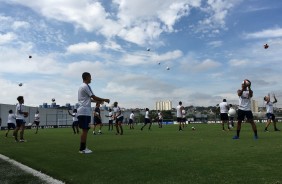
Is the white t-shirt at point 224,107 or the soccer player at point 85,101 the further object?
the white t-shirt at point 224,107

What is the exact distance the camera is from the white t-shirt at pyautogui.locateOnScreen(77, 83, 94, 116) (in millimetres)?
9906

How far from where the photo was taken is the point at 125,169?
6.36 m

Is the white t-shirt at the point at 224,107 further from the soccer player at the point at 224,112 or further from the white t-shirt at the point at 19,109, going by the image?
the white t-shirt at the point at 19,109

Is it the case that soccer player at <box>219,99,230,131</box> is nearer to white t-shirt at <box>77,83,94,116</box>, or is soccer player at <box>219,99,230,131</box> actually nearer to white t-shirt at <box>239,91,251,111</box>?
white t-shirt at <box>239,91,251,111</box>

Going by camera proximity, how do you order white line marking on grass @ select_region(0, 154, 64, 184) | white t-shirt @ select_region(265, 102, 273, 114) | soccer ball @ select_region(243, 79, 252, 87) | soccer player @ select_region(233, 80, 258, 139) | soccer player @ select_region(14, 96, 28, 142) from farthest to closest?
white t-shirt @ select_region(265, 102, 273, 114) → soccer player @ select_region(14, 96, 28, 142) → soccer player @ select_region(233, 80, 258, 139) → soccer ball @ select_region(243, 79, 252, 87) → white line marking on grass @ select_region(0, 154, 64, 184)

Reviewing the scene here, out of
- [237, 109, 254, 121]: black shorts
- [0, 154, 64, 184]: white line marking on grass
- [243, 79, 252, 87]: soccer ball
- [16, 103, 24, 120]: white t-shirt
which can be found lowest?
[0, 154, 64, 184]: white line marking on grass

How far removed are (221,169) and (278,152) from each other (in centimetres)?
291

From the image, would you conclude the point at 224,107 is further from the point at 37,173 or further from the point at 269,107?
the point at 37,173

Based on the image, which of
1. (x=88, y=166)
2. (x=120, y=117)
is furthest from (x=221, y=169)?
(x=120, y=117)

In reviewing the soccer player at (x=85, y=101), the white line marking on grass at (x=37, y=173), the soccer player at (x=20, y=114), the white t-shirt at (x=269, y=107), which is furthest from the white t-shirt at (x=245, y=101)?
the soccer player at (x=20, y=114)

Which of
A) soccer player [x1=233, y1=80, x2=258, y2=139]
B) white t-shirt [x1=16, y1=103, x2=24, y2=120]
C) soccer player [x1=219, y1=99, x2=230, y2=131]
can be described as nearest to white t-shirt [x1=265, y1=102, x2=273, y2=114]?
soccer player [x1=219, y1=99, x2=230, y2=131]

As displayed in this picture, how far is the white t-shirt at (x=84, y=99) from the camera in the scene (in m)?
9.91

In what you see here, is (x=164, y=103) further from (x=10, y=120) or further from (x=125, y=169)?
(x=125, y=169)

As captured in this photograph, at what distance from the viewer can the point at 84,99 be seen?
394 inches
